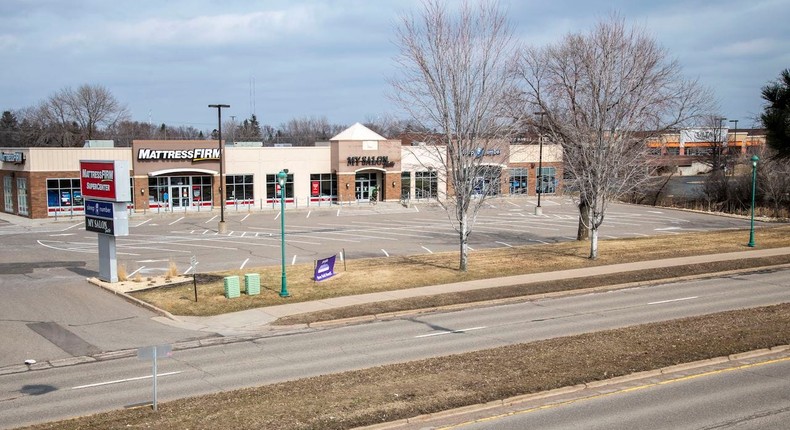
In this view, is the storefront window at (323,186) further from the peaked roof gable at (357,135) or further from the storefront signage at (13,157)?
the storefront signage at (13,157)

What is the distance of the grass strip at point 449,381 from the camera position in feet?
38.7

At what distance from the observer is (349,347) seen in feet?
60.2

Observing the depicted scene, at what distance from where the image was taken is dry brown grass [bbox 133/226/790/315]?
25.1m

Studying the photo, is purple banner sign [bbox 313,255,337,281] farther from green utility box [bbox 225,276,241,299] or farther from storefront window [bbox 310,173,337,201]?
storefront window [bbox 310,173,337,201]

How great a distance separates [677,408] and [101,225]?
2444 centimetres

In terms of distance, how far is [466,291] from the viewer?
25.7m

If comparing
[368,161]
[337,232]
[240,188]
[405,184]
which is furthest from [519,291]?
[405,184]

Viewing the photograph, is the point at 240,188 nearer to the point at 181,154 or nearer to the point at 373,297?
the point at 181,154

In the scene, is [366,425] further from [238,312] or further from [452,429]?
[238,312]

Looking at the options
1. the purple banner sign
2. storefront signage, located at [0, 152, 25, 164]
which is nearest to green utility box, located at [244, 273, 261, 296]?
the purple banner sign

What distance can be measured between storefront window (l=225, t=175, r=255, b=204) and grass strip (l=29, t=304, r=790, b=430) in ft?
153

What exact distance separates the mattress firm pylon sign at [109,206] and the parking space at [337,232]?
2.42 metres

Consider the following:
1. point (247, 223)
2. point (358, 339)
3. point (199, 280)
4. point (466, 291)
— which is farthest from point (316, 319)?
point (247, 223)

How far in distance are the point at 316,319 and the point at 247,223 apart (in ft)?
97.5
